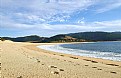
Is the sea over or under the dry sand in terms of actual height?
under

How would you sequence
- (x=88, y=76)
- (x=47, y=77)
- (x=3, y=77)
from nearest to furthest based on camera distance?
(x=3, y=77), (x=47, y=77), (x=88, y=76)

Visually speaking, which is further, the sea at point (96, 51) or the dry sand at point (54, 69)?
the sea at point (96, 51)

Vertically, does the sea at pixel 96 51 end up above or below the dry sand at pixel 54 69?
below

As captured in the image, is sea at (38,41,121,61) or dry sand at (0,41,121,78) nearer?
dry sand at (0,41,121,78)

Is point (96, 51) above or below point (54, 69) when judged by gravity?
below

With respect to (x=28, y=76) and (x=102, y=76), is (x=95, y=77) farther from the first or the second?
(x=28, y=76)

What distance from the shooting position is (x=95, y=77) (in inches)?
579

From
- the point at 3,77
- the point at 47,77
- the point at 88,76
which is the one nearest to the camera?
the point at 3,77

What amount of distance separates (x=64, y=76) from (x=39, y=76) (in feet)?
5.55

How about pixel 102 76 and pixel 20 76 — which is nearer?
pixel 20 76

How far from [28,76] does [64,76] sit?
7.92 feet

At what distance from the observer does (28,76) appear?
46.2ft

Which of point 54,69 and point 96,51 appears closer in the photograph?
point 54,69

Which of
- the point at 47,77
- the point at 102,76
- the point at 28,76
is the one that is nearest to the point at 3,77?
the point at 28,76
